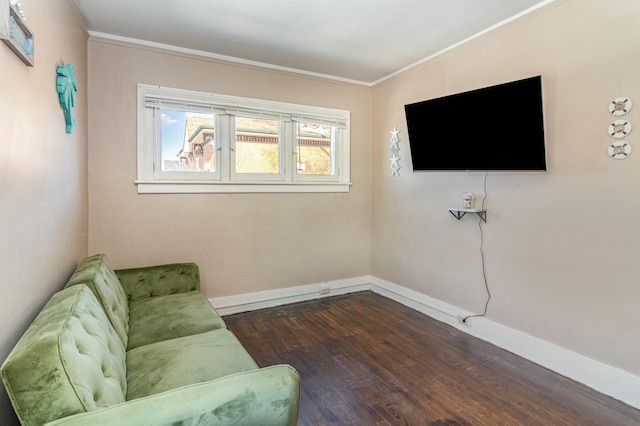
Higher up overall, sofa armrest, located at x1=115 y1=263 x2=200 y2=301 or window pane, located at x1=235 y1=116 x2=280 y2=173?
window pane, located at x1=235 y1=116 x2=280 y2=173

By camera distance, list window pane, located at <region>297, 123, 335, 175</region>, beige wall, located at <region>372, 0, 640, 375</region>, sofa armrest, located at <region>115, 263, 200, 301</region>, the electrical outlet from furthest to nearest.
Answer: window pane, located at <region>297, 123, 335, 175</region> < the electrical outlet < sofa armrest, located at <region>115, 263, 200, 301</region> < beige wall, located at <region>372, 0, 640, 375</region>

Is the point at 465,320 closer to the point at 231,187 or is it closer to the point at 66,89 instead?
the point at 231,187

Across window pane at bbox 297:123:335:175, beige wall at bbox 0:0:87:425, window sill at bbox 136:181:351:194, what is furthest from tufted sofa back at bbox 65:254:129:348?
window pane at bbox 297:123:335:175

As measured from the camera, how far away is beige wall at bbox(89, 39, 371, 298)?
2975 mm

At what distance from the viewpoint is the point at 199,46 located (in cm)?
315

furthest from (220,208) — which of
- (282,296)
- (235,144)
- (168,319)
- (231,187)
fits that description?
(168,319)

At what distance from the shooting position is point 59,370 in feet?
3.25

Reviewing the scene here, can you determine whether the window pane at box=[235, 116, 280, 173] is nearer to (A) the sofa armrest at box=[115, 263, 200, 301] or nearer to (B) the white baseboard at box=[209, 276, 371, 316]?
(A) the sofa armrest at box=[115, 263, 200, 301]

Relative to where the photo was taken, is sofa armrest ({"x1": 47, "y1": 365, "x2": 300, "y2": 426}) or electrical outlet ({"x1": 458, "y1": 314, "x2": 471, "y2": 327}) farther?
electrical outlet ({"x1": 458, "y1": 314, "x2": 471, "y2": 327})

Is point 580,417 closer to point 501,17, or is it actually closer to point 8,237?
point 501,17

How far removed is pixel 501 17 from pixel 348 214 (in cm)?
245

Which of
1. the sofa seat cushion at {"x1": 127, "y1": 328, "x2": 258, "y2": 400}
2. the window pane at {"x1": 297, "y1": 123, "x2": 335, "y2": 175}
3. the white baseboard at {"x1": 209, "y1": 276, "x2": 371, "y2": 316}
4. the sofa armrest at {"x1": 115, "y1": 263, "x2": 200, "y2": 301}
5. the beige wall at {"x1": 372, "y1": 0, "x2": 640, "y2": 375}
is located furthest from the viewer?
the window pane at {"x1": 297, "y1": 123, "x2": 335, "y2": 175}

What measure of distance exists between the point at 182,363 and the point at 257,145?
2462mm

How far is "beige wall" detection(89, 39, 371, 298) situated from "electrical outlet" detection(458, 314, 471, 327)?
1.45m
